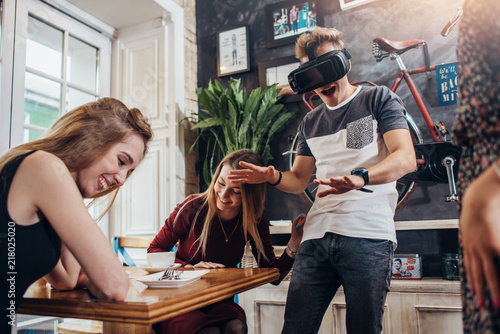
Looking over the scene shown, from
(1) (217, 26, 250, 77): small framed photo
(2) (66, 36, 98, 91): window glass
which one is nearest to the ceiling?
(2) (66, 36, 98, 91): window glass

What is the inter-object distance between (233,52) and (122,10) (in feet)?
3.11

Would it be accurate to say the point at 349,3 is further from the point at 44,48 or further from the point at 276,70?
the point at 44,48

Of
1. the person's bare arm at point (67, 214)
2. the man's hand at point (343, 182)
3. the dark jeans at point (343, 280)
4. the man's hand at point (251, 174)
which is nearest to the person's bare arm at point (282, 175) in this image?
the man's hand at point (251, 174)

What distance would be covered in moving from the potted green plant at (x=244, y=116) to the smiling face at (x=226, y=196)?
948 mm

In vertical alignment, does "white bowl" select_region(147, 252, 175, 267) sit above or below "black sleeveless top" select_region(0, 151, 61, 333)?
below

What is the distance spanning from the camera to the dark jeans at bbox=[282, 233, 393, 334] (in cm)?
133

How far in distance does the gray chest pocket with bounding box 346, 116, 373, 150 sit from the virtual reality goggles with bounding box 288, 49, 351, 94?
0.64 feet

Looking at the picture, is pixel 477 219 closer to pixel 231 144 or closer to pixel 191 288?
pixel 191 288

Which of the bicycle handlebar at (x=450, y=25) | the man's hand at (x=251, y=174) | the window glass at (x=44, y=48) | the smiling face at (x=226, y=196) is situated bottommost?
the smiling face at (x=226, y=196)

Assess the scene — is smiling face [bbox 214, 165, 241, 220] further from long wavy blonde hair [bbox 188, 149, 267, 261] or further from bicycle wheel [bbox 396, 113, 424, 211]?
bicycle wheel [bbox 396, 113, 424, 211]

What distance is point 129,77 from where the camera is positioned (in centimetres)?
338

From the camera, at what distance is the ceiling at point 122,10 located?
3.10 m

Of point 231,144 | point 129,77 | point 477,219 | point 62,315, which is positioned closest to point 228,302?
point 62,315

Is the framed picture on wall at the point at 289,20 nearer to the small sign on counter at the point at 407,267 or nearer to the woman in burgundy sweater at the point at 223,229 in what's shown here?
the woman in burgundy sweater at the point at 223,229
